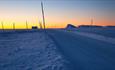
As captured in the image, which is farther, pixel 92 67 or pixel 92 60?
pixel 92 60

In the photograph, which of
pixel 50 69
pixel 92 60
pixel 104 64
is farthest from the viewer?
pixel 92 60

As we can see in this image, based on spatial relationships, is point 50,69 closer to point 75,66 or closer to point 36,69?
point 36,69

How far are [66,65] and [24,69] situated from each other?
2.75 meters

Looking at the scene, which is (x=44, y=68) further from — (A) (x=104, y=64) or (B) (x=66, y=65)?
(A) (x=104, y=64)

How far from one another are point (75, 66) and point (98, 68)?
144 cm

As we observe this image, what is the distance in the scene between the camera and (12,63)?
1290cm

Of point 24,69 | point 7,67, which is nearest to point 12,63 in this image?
point 7,67

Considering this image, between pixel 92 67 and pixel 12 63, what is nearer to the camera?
pixel 92 67

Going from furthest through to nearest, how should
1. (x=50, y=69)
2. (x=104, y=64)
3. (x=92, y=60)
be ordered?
(x=92, y=60) < (x=104, y=64) < (x=50, y=69)

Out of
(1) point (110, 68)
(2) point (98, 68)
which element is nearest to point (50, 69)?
(2) point (98, 68)

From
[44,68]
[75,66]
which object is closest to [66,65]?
[75,66]

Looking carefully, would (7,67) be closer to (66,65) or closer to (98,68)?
(66,65)

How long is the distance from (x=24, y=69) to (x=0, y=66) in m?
2.27

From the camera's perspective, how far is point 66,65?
1090 cm
